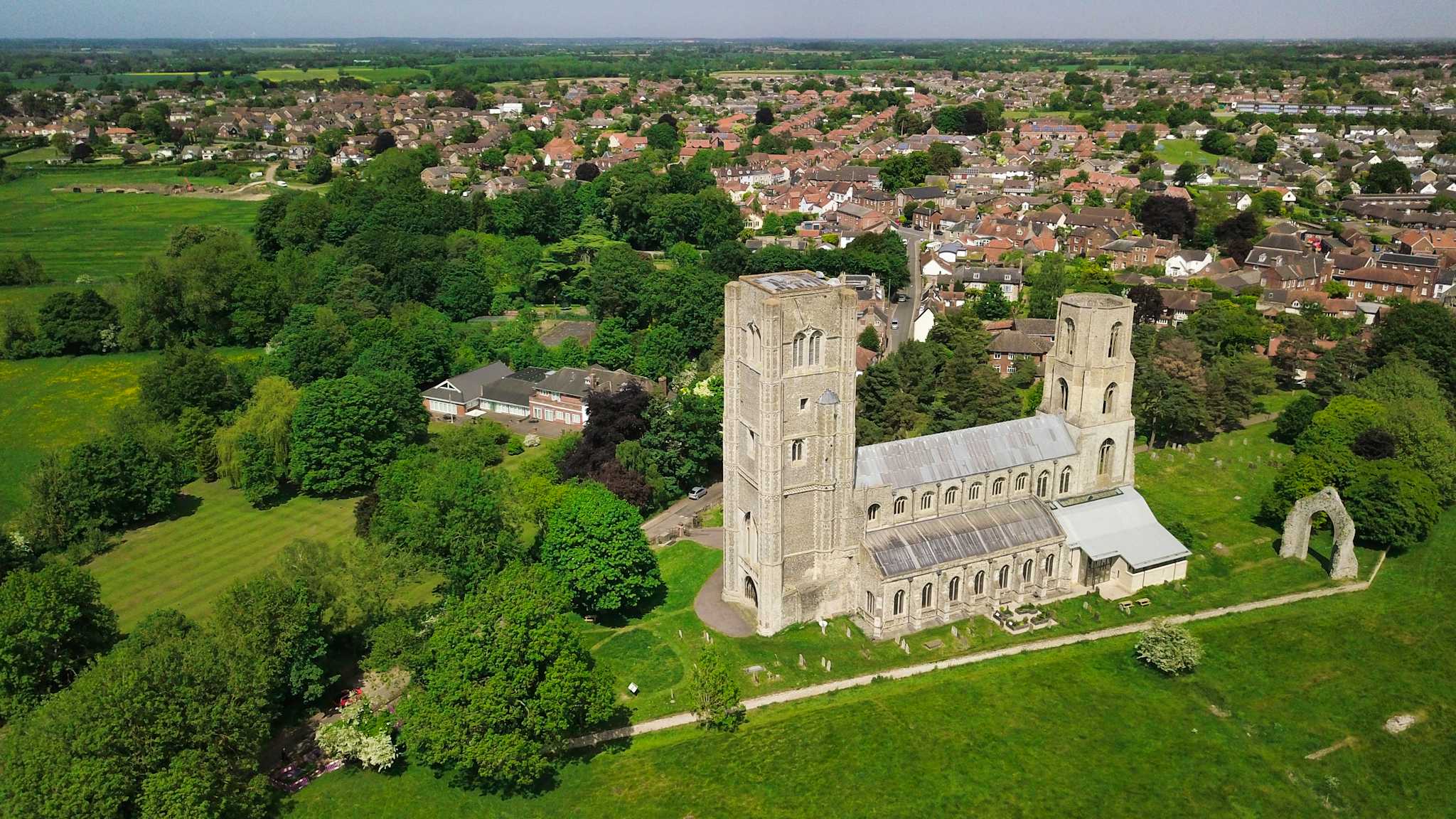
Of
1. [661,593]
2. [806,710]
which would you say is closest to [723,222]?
[661,593]

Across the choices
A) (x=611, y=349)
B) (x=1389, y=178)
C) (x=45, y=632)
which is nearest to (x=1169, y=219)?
(x=1389, y=178)

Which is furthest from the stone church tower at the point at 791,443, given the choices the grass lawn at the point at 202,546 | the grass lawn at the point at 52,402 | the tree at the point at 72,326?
the tree at the point at 72,326

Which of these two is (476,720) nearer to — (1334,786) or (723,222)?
(1334,786)

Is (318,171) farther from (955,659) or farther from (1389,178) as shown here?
(1389,178)

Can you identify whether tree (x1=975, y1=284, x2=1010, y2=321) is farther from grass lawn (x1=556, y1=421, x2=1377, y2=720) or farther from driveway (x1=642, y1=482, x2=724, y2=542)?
driveway (x1=642, y1=482, x2=724, y2=542)

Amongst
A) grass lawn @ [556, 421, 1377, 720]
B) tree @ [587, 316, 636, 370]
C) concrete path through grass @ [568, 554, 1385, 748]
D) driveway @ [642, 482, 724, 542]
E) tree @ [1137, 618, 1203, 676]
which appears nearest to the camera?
concrete path through grass @ [568, 554, 1385, 748]

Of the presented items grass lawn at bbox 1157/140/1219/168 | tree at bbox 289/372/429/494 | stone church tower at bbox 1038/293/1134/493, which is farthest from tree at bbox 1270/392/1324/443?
grass lawn at bbox 1157/140/1219/168
